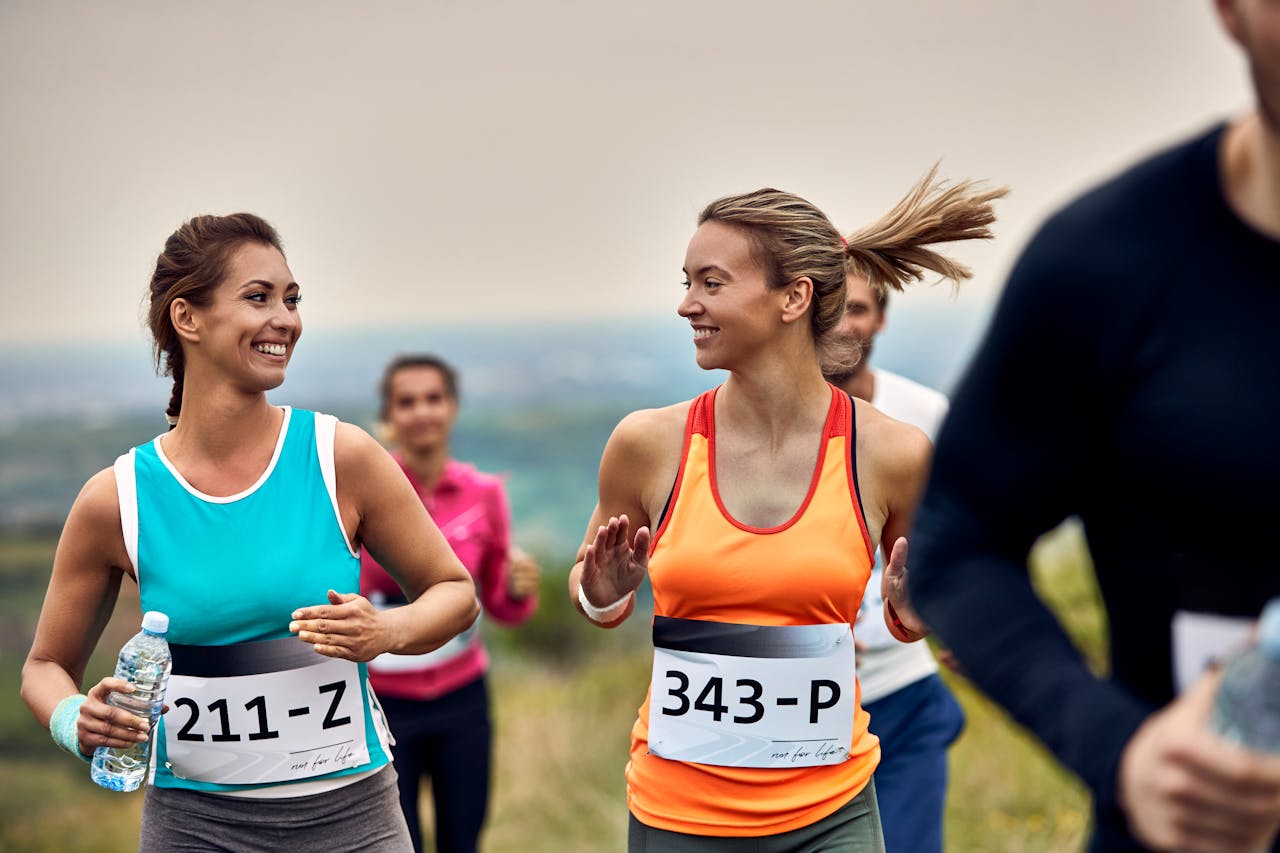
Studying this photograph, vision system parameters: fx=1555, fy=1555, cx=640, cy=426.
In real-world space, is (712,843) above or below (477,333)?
above

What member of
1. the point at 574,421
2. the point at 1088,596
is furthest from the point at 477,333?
the point at 1088,596

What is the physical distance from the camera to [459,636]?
4938mm

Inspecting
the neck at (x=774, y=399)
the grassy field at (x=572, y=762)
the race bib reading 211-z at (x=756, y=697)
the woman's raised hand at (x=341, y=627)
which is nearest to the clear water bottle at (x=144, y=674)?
the woman's raised hand at (x=341, y=627)

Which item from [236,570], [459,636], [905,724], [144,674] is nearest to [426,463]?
[459,636]

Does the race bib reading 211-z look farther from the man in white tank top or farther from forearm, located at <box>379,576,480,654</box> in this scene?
the man in white tank top

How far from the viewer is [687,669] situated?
10.7ft

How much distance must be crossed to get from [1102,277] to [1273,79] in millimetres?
232

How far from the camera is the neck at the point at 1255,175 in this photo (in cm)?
144

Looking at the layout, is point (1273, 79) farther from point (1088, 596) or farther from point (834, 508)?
point (1088, 596)

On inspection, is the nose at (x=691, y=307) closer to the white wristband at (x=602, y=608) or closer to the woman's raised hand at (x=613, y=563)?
the woman's raised hand at (x=613, y=563)

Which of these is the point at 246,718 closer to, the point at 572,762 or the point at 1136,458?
the point at 1136,458

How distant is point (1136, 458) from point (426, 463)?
4.46 m

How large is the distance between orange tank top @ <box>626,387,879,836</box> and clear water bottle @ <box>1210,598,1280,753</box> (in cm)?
189

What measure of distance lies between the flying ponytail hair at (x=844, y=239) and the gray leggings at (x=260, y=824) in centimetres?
151
